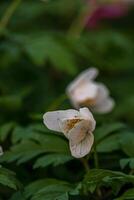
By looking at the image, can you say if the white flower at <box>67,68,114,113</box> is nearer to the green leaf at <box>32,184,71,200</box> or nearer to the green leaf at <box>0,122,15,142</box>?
the green leaf at <box>0,122,15,142</box>

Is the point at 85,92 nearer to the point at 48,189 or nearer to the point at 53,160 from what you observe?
the point at 53,160

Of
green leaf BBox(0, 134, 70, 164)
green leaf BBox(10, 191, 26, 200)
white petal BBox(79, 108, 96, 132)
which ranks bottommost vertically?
green leaf BBox(10, 191, 26, 200)

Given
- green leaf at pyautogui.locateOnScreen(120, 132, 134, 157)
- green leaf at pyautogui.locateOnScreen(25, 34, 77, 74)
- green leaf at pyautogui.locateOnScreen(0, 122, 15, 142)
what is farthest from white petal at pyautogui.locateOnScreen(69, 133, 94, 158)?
green leaf at pyautogui.locateOnScreen(25, 34, 77, 74)

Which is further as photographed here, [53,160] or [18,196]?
[53,160]

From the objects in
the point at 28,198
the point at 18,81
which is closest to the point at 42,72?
the point at 18,81

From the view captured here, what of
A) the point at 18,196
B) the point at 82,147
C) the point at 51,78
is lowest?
the point at 51,78

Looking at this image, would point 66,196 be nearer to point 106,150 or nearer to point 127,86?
point 106,150

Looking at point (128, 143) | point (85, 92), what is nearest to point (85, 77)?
point (85, 92)
